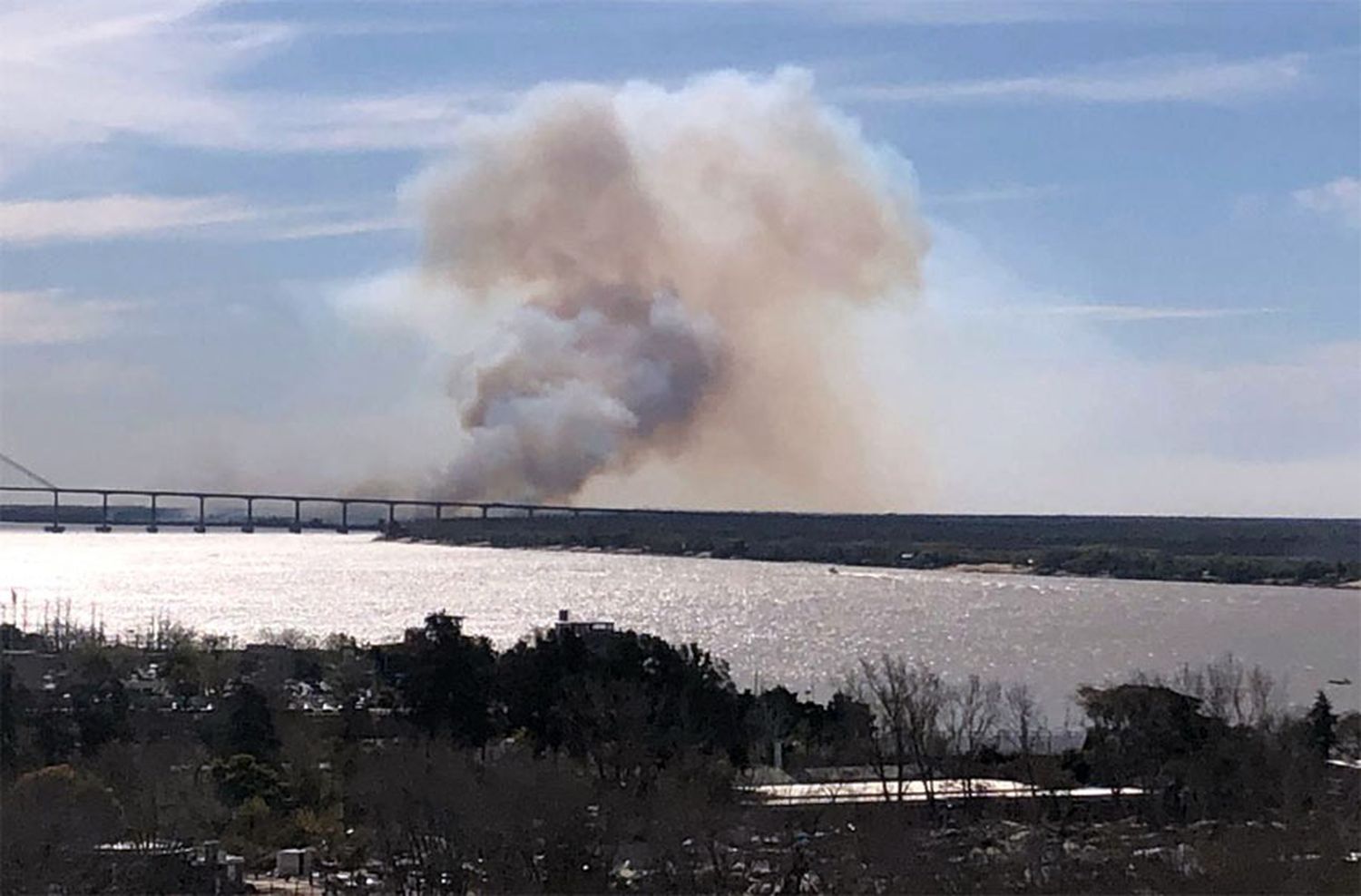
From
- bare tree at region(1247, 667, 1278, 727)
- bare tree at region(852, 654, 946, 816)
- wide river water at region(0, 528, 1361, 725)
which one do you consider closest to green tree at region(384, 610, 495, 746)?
bare tree at region(852, 654, 946, 816)

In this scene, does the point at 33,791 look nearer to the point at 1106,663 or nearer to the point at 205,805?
the point at 205,805

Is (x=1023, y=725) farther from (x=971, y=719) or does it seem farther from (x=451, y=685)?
(x=451, y=685)

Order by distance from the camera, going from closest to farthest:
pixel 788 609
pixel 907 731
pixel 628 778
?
1. pixel 628 778
2. pixel 907 731
3. pixel 788 609

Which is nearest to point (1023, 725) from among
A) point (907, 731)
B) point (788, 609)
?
point (907, 731)

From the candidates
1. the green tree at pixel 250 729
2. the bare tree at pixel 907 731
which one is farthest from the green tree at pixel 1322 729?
the green tree at pixel 250 729

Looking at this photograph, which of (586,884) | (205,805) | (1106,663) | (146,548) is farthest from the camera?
(146,548)

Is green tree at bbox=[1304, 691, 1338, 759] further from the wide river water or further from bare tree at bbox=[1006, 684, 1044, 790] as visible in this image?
the wide river water

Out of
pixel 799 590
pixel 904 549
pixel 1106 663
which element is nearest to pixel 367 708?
pixel 1106 663
